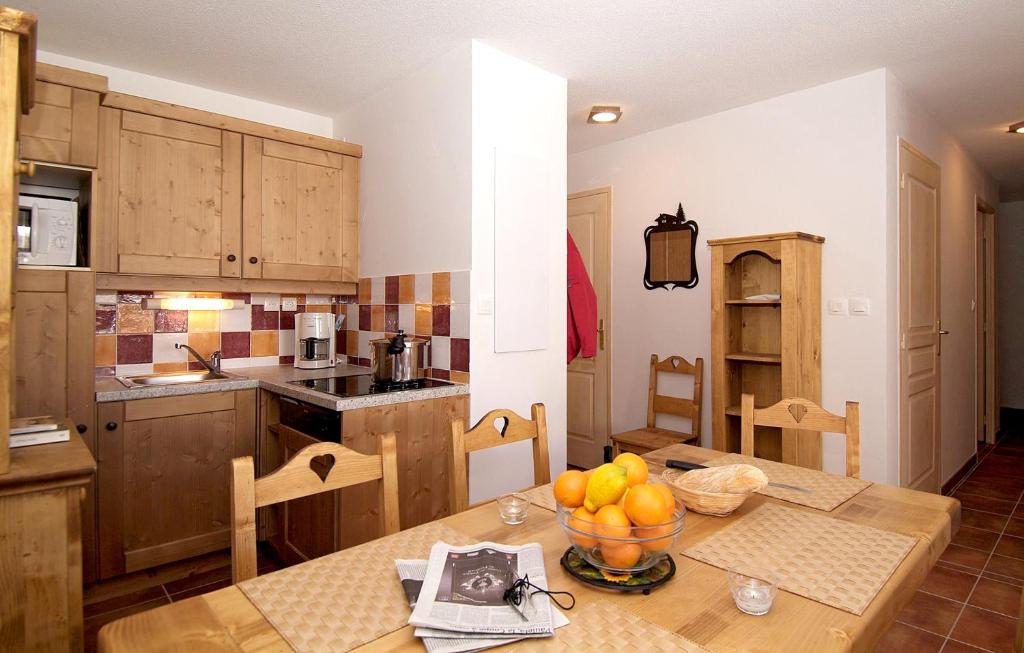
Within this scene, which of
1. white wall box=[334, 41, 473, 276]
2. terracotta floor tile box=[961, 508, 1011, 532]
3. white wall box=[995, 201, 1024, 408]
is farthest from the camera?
white wall box=[995, 201, 1024, 408]

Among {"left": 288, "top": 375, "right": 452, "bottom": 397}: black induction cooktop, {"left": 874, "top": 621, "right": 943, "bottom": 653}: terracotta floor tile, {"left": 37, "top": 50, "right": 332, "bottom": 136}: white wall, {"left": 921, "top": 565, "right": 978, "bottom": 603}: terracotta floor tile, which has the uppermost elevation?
{"left": 37, "top": 50, "right": 332, "bottom": 136}: white wall

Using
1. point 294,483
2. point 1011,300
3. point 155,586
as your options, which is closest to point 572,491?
point 294,483

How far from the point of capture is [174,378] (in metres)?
3.00

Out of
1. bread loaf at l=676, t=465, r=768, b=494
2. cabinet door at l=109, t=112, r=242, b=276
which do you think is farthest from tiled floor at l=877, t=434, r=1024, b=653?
cabinet door at l=109, t=112, r=242, b=276

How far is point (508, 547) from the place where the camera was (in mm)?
1078

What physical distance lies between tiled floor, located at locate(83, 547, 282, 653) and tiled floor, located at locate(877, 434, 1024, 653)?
8.84 feet

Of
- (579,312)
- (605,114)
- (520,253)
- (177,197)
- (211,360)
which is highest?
(605,114)

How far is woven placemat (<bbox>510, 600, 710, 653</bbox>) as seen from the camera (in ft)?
2.63

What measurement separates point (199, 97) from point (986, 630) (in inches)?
171

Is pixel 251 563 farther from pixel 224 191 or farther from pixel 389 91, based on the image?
pixel 389 91

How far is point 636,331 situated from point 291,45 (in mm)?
2645

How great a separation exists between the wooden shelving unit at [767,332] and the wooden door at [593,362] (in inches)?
39.4

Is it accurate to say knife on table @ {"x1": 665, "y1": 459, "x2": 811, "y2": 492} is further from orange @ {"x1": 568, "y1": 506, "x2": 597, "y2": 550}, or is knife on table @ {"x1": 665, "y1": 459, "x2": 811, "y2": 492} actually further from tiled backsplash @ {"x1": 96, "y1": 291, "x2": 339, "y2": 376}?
tiled backsplash @ {"x1": 96, "y1": 291, "x2": 339, "y2": 376}

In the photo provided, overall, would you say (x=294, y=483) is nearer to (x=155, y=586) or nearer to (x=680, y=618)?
(x=680, y=618)
